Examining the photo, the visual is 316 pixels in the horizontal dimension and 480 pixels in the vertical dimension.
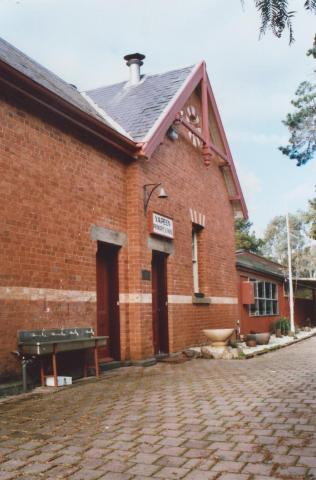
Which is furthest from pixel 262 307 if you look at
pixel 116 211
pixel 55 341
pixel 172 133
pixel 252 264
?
pixel 55 341

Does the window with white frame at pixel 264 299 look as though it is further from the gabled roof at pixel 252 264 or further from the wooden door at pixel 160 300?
the wooden door at pixel 160 300

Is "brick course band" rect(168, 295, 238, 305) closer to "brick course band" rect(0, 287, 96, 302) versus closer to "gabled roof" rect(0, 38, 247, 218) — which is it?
"brick course band" rect(0, 287, 96, 302)

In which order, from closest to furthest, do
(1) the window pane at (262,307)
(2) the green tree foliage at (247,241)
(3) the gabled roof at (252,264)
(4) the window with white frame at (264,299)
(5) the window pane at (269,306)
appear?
(3) the gabled roof at (252,264), (4) the window with white frame at (264,299), (1) the window pane at (262,307), (5) the window pane at (269,306), (2) the green tree foliage at (247,241)

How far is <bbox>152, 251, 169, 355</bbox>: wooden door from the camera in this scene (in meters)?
12.2

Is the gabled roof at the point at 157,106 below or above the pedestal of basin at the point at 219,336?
above

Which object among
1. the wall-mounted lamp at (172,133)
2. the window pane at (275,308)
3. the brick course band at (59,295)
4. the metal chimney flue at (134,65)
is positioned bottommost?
the window pane at (275,308)

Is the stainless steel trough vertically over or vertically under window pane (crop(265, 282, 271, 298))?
under

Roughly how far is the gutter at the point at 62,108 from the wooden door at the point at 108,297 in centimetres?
213

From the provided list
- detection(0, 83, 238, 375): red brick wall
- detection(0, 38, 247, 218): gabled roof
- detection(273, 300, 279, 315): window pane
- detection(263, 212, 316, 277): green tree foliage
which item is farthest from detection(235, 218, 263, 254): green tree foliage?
detection(0, 83, 238, 375): red brick wall

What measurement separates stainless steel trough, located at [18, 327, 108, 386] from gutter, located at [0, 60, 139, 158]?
3.71m

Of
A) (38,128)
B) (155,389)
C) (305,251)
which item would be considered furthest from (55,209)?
(305,251)

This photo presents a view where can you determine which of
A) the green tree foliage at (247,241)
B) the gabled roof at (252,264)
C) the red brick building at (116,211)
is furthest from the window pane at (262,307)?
the green tree foliage at (247,241)

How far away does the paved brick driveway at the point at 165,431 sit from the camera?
12.4ft

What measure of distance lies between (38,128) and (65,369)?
4115mm
